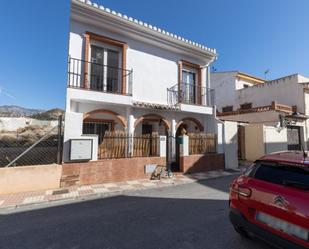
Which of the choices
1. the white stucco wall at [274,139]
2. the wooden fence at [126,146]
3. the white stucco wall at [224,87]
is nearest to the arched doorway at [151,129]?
the wooden fence at [126,146]

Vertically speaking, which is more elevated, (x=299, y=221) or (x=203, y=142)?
(x=203, y=142)

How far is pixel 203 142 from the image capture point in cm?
1155

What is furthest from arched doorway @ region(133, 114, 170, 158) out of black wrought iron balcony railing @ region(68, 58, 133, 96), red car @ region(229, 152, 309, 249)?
red car @ region(229, 152, 309, 249)

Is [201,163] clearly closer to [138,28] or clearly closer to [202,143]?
[202,143]

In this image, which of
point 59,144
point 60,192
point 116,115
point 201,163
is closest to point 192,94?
point 201,163

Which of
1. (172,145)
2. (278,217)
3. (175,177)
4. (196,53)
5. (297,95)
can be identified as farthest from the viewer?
(297,95)

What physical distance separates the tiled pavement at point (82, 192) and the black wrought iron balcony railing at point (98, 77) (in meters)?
4.15

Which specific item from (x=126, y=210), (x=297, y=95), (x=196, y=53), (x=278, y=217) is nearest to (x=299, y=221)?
(x=278, y=217)

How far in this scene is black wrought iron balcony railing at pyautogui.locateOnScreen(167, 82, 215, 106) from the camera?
12.3 metres

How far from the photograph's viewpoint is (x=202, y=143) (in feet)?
37.8

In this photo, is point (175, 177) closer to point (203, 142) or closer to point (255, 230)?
point (203, 142)

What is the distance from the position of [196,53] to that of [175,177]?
305 inches

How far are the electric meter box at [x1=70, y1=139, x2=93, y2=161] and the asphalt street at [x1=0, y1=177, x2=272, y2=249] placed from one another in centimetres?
201

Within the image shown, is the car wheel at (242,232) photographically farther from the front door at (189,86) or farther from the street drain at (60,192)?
the front door at (189,86)
